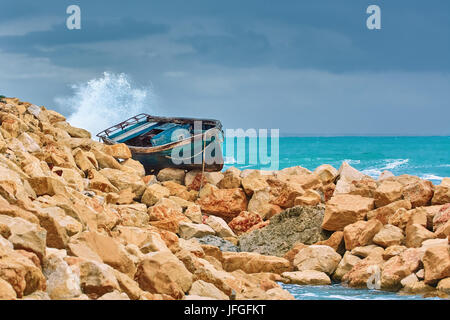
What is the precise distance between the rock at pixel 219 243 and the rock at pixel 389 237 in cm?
268

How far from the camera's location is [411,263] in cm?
866

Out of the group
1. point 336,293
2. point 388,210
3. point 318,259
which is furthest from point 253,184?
point 336,293

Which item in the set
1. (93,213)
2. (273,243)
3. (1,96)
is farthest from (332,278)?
(1,96)

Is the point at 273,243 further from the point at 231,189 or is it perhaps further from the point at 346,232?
the point at 231,189

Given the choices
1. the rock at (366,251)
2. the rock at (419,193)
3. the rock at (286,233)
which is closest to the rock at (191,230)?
the rock at (286,233)

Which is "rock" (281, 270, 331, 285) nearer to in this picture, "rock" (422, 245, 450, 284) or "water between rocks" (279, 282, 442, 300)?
"water between rocks" (279, 282, 442, 300)

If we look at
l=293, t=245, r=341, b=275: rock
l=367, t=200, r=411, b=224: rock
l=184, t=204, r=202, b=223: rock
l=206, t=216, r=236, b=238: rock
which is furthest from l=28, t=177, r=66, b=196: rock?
l=367, t=200, r=411, b=224: rock

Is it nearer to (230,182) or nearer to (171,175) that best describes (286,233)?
(230,182)

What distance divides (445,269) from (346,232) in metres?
2.52

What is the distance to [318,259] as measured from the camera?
32.1 feet

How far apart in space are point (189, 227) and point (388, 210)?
366cm

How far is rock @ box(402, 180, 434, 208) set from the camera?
11.0 meters

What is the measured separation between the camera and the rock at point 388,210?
35.1 feet

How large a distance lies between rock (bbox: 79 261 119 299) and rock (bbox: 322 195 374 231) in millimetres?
6126
